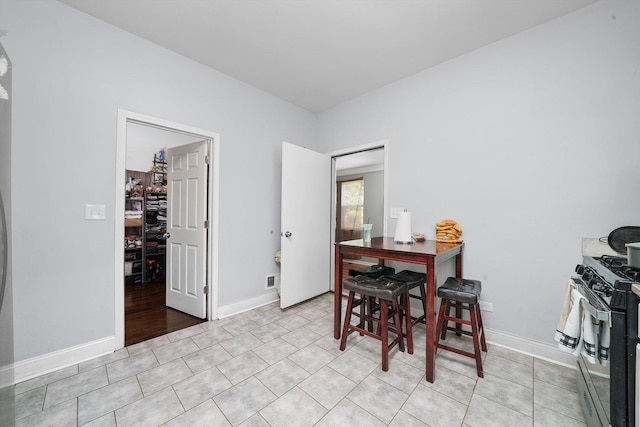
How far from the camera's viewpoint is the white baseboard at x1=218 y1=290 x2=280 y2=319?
2764 millimetres

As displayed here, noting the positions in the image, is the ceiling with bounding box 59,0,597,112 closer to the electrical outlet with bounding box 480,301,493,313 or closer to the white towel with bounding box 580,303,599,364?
the white towel with bounding box 580,303,599,364

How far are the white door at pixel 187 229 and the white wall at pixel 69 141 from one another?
0.53 meters

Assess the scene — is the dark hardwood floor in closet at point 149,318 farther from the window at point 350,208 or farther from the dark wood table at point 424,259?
the window at point 350,208

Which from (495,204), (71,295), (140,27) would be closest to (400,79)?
(495,204)

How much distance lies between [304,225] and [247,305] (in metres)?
1.19

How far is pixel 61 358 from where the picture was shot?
184cm

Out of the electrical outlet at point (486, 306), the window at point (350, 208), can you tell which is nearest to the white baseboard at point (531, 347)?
the electrical outlet at point (486, 306)

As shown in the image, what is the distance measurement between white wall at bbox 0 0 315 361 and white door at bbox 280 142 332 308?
1162 mm

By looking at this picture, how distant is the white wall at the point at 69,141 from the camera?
1.71m

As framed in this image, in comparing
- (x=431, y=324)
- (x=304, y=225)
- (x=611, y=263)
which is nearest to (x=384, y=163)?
(x=304, y=225)

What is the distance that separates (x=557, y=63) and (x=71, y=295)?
4.23 m

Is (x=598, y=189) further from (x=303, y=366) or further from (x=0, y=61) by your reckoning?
(x=0, y=61)

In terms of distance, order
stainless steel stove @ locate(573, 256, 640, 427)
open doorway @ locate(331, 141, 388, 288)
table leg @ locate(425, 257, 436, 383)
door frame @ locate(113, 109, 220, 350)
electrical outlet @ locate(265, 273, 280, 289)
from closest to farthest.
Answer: stainless steel stove @ locate(573, 256, 640, 427) < table leg @ locate(425, 257, 436, 383) < door frame @ locate(113, 109, 220, 350) < electrical outlet @ locate(265, 273, 280, 289) < open doorway @ locate(331, 141, 388, 288)

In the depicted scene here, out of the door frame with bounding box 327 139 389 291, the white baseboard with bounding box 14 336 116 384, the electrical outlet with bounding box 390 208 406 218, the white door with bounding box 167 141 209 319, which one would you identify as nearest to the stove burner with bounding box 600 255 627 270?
the electrical outlet with bounding box 390 208 406 218
